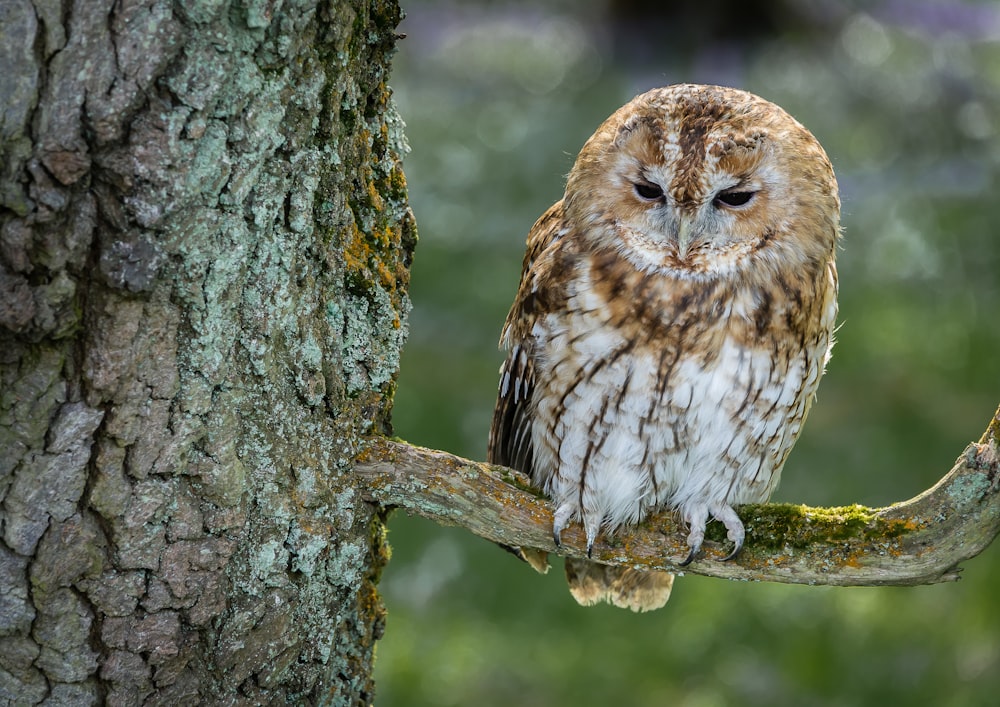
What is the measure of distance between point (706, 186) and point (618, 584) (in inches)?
34.4

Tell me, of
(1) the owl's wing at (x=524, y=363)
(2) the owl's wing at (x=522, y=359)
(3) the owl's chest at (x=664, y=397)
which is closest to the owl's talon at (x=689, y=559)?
(3) the owl's chest at (x=664, y=397)

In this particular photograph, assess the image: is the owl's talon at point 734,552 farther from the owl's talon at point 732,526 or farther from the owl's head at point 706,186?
the owl's head at point 706,186

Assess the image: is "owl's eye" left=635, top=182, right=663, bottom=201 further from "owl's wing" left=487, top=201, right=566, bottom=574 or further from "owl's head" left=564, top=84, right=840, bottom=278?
"owl's wing" left=487, top=201, right=566, bottom=574

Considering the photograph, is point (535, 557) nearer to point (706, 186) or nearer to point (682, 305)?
point (682, 305)

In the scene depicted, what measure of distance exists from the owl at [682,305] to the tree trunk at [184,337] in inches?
16.5

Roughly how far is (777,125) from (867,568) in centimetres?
73

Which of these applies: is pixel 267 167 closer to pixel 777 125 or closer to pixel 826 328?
pixel 777 125

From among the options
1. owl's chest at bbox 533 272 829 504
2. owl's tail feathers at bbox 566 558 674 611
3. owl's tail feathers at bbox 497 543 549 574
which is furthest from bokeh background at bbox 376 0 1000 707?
owl's chest at bbox 533 272 829 504

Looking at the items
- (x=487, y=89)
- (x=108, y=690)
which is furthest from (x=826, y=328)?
(x=487, y=89)

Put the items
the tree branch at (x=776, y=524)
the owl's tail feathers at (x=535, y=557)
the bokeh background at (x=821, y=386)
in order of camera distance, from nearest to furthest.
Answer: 1. the tree branch at (x=776, y=524)
2. the owl's tail feathers at (x=535, y=557)
3. the bokeh background at (x=821, y=386)

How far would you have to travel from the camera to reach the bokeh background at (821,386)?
112 inches

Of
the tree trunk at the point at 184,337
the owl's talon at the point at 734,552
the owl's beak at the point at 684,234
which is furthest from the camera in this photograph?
the owl's beak at the point at 684,234

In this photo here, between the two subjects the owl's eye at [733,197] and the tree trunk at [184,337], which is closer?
the tree trunk at [184,337]

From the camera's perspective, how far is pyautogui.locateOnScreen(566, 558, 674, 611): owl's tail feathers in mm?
2098
